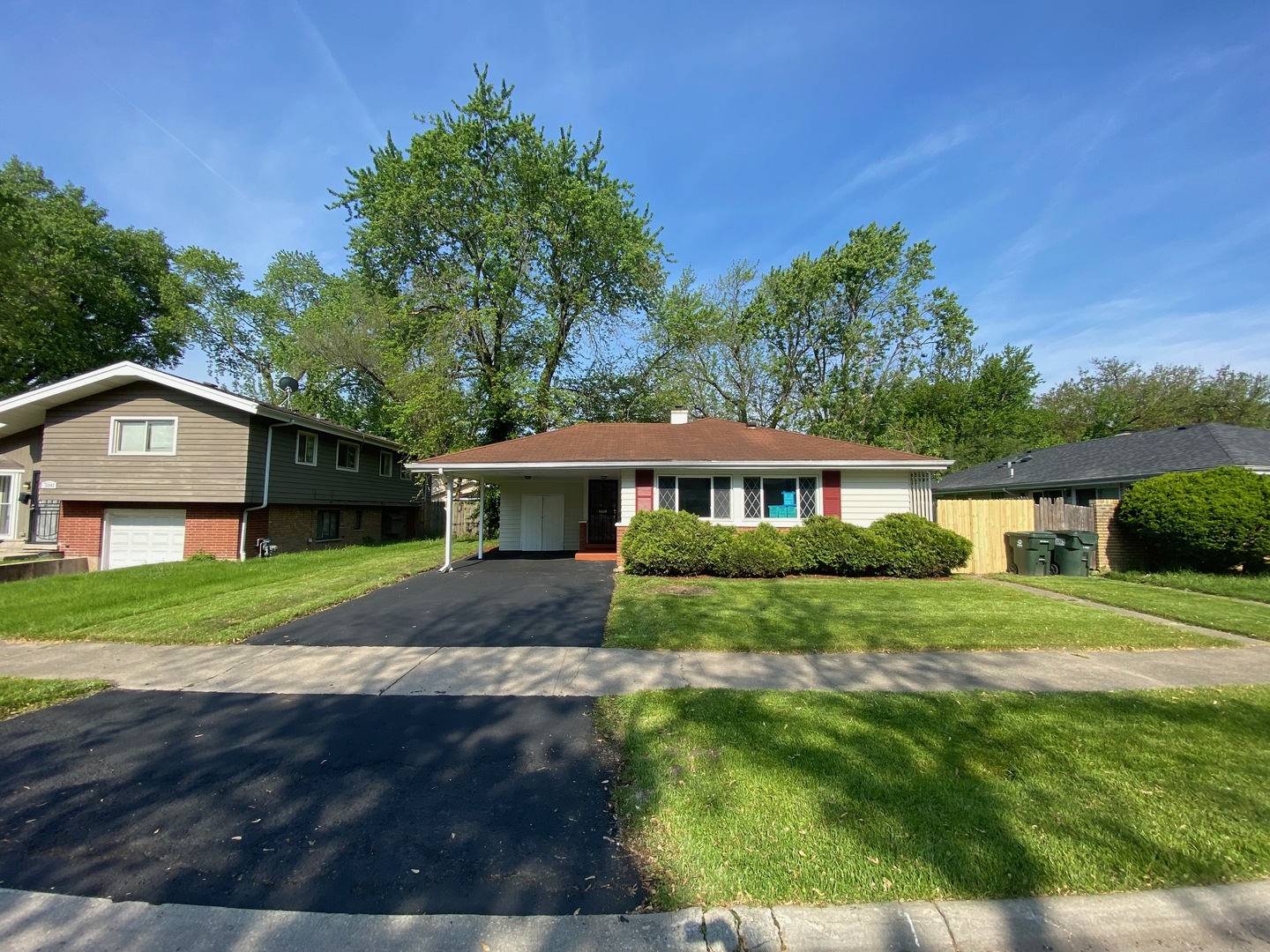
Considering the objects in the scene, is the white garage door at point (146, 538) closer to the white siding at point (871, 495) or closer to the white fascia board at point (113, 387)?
the white fascia board at point (113, 387)

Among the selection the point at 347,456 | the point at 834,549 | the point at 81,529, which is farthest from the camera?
the point at 347,456

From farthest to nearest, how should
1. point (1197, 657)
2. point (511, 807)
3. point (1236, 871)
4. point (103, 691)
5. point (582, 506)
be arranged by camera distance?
point (582, 506) → point (1197, 657) → point (103, 691) → point (511, 807) → point (1236, 871)

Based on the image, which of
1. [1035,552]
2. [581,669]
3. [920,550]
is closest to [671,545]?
[920,550]

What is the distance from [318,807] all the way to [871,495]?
13715mm

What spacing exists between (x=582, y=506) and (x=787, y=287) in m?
18.4

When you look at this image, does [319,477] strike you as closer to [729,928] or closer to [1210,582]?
[729,928]

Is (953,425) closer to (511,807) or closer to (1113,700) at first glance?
(1113,700)

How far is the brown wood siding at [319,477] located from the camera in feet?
52.2

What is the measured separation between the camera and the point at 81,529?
15.9 meters

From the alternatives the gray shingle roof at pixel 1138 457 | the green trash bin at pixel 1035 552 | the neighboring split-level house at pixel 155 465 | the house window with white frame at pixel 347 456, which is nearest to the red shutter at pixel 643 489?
the green trash bin at pixel 1035 552

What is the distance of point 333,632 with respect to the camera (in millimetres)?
7316

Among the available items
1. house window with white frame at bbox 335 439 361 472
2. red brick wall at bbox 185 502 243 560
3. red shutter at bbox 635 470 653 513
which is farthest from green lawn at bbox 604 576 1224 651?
house window with white frame at bbox 335 439 361 472

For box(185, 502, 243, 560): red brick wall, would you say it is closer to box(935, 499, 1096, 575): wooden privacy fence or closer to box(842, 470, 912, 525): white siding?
box(842, 470, 912, 525): white siding

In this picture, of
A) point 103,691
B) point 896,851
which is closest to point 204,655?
point 103,691
